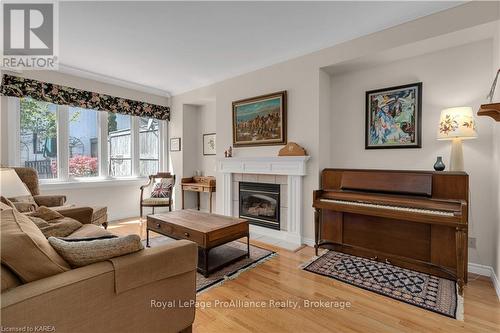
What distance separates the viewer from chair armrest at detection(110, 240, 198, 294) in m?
1.14

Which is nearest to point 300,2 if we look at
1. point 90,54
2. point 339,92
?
point 339,92

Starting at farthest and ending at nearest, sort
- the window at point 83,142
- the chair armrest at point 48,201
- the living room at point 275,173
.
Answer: the window at point 83,142
the chair armrest at point 48,201
the living room at point 275,173

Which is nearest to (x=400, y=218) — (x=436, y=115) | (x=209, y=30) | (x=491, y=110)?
(x=491, y=110)

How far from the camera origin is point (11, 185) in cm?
276

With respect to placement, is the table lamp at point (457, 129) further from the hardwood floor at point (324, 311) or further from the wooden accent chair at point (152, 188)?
the wooden accent chair at point (152, 188)

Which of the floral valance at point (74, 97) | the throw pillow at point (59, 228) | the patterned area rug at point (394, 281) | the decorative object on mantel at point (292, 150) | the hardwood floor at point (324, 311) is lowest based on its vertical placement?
the hardwood floor at point (324, 311)

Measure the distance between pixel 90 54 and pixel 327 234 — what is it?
389 centimetres

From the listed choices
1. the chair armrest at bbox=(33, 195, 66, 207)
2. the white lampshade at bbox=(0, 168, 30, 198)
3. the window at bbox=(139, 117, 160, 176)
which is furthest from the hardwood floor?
the window at bbox=(139, 117, 160, 176)

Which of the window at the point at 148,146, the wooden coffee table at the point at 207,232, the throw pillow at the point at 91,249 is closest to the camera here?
the throw pillow at the point at 91,249

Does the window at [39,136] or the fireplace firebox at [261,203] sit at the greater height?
the window at [39,136]

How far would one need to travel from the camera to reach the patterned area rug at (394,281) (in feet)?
6.30

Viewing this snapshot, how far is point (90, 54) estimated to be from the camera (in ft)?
10.6

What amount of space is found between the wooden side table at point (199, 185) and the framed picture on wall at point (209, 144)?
535 millimetres

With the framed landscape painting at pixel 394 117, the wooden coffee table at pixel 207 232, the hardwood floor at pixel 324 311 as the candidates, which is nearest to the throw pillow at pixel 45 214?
the wooden coffee table at pixel 207 232
